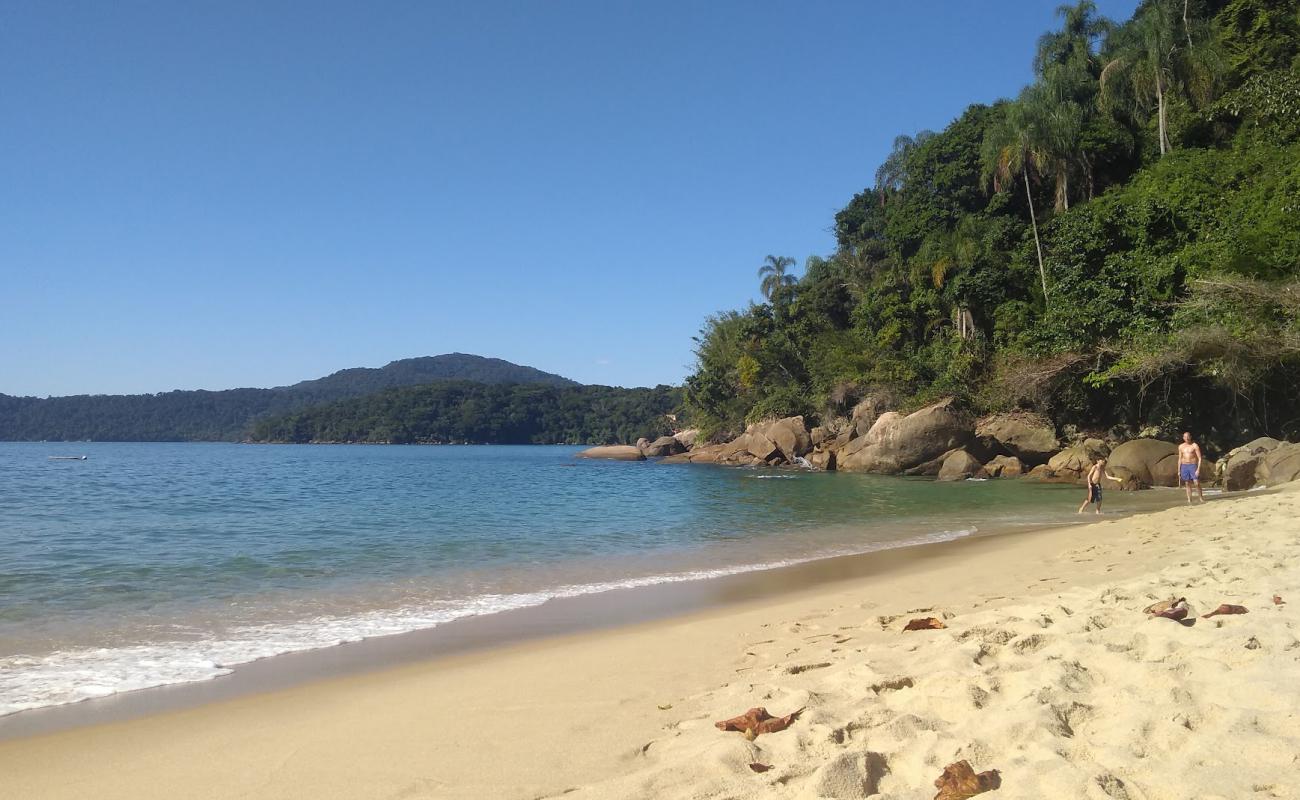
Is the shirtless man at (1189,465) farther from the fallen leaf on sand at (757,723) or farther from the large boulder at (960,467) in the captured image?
the fallen leaf on sand at (757,723)

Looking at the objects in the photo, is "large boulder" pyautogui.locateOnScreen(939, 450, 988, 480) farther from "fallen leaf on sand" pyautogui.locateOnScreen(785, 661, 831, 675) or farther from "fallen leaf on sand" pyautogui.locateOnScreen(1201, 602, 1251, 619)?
"fallen leaf on sand" pyautogui.locateOnScreen(785, 661, 831, 675)

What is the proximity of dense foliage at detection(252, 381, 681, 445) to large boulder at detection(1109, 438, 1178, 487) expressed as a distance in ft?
329

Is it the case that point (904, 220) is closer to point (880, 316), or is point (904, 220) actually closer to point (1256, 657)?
point (880, 316)

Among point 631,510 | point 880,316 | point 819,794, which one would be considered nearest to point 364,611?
point 819,794

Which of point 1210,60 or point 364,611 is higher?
point 1210,60

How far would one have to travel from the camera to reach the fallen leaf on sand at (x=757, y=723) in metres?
3.83

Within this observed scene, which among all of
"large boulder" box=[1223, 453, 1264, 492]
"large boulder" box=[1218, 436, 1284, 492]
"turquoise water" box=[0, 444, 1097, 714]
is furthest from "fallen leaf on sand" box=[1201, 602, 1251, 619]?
"large boulder" box=[1223, 453, 1264, 492]

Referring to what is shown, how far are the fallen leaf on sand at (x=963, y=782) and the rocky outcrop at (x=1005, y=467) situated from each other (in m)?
30.4

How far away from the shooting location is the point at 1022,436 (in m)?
32.5

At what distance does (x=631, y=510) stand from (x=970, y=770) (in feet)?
58.5

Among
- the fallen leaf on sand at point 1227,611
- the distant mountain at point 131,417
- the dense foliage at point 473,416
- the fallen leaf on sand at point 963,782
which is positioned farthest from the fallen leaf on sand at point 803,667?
the distant mountain at point 131,417

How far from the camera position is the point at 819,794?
9.98 feet

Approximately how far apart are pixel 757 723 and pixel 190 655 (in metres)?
5.48

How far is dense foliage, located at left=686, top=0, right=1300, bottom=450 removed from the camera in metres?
23.2
